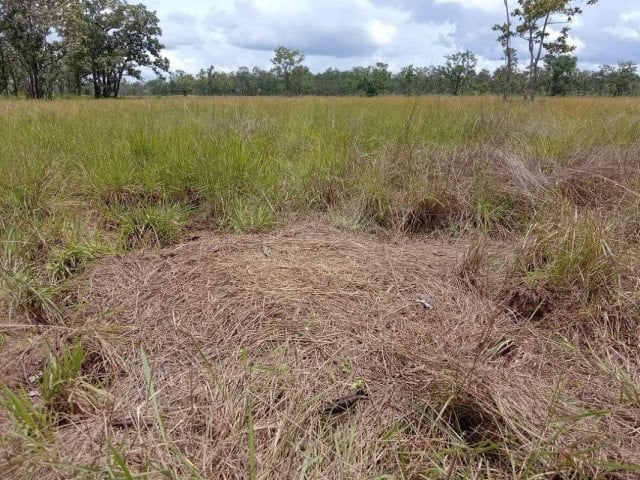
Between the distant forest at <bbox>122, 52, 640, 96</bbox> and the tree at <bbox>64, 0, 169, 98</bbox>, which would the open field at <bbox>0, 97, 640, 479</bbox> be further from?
the tree at <bbox>64, 0, 169, 98</bbox>

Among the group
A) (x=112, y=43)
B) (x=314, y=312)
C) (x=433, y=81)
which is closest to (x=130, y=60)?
(x=112, y=43)

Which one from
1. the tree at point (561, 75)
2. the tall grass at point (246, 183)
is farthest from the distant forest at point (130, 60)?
the tall grass at point (246, 183)

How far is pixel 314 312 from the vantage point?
1.81 meters

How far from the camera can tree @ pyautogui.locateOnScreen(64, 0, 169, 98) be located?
1051 inches

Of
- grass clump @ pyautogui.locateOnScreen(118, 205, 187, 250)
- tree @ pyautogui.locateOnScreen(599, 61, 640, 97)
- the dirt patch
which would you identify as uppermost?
tree @ pyautogui.locateOnScreen(599, 61, 640, 97)

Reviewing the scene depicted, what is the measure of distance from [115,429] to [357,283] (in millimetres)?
1214

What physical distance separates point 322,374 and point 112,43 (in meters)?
35.5

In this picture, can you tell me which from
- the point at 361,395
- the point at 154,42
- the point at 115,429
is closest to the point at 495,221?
the point at 361,395

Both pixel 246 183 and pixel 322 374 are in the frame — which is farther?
pixel 246 183

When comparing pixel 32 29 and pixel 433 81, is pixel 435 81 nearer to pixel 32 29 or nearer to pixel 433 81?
pixel 433 81

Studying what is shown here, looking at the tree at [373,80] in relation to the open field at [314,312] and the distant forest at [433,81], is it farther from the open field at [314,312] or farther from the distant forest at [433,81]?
the open field at [314,312]

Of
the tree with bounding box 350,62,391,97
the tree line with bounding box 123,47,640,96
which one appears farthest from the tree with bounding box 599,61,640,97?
the tree with bounding box 350,62,391,97

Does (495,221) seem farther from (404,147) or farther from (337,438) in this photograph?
(337,438)

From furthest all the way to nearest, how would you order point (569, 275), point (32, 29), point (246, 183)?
point (32, 29), point (246, 183), point (569, 275)
